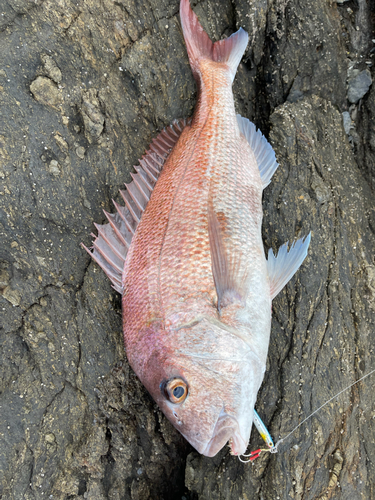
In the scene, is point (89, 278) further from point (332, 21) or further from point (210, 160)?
point (332, 21)

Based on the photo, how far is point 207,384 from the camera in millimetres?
1872

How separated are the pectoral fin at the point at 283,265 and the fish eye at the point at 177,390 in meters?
0.81

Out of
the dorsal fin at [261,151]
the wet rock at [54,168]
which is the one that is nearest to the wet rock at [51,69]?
the wet rock at [54,168]

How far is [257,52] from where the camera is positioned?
3207 mm

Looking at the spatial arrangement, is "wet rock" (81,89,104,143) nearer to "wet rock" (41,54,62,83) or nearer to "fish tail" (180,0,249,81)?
"wet rock" (41,54,62,83)

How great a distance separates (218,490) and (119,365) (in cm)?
109

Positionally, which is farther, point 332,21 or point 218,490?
point 332,21

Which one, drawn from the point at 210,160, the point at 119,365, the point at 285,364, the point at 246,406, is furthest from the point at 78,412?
the point at 210,160

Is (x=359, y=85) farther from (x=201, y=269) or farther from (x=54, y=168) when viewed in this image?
(x=54, y=168)

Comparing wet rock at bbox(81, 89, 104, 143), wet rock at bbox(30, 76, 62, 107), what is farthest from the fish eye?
wet rock at bbox(30, 76, 62, 107)

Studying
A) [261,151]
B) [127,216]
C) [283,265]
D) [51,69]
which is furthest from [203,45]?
[283,265]

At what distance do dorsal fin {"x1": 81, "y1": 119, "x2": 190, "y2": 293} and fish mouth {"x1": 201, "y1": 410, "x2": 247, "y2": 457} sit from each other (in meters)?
0.98

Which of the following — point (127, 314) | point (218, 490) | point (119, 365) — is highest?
point (127, 314)

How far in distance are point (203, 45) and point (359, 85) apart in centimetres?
156
